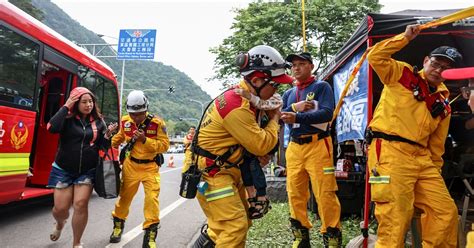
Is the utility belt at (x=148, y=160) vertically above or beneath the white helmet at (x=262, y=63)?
beneath

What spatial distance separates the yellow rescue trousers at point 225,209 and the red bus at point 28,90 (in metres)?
3.37

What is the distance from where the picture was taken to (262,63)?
8.77ft

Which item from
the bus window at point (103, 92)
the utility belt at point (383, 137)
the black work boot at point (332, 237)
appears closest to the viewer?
the utility belt at point (383, 137)

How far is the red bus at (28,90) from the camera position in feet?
15.6

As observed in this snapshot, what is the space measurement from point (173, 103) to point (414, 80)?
3801 inches

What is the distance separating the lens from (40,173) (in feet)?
21.3

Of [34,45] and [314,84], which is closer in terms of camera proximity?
[314,84]

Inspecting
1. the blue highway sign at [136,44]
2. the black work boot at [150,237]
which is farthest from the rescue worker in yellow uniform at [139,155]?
the blue highway sign at [136,44]

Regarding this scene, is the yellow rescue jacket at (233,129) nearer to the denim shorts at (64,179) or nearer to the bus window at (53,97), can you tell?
the denim shorts at (64,179)

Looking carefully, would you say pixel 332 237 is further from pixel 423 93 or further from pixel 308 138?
pixel 423 93

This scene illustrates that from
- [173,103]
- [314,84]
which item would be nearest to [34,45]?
[314,84]

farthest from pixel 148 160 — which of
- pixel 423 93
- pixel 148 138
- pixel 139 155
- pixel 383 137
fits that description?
pixel 423 93

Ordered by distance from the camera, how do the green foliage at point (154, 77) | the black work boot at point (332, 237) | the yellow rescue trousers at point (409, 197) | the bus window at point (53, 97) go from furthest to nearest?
the green foliage at point (154, 77) < the bus window at point (53, 97) < the black work boot at point (332, 237) < the yellow rescue trousers at point (409, 197)

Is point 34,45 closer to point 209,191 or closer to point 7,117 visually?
point 7,117
